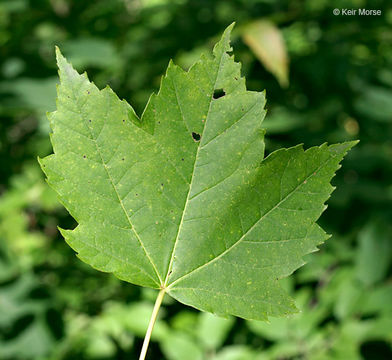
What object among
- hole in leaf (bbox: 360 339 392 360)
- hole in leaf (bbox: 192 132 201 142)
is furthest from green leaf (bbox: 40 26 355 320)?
hole in leaf (bbox: 360 339 392 360)

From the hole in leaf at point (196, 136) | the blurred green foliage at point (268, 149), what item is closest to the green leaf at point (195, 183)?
the hole in leaf at point (196, 136)

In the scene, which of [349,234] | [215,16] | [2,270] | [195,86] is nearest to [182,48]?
[215,16]

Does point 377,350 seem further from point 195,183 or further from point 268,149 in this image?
point 195,183

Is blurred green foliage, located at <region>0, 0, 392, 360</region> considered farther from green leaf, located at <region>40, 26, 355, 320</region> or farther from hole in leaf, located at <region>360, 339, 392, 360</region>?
green leaf, located at <region>40, 26, 355, 320</region>

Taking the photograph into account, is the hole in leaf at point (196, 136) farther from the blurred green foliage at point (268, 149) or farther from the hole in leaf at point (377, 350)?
the hole in leaf at point (377, 350)

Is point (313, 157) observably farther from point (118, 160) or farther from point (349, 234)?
point (349, 234)

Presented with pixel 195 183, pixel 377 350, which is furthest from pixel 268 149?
pixel 195 183
